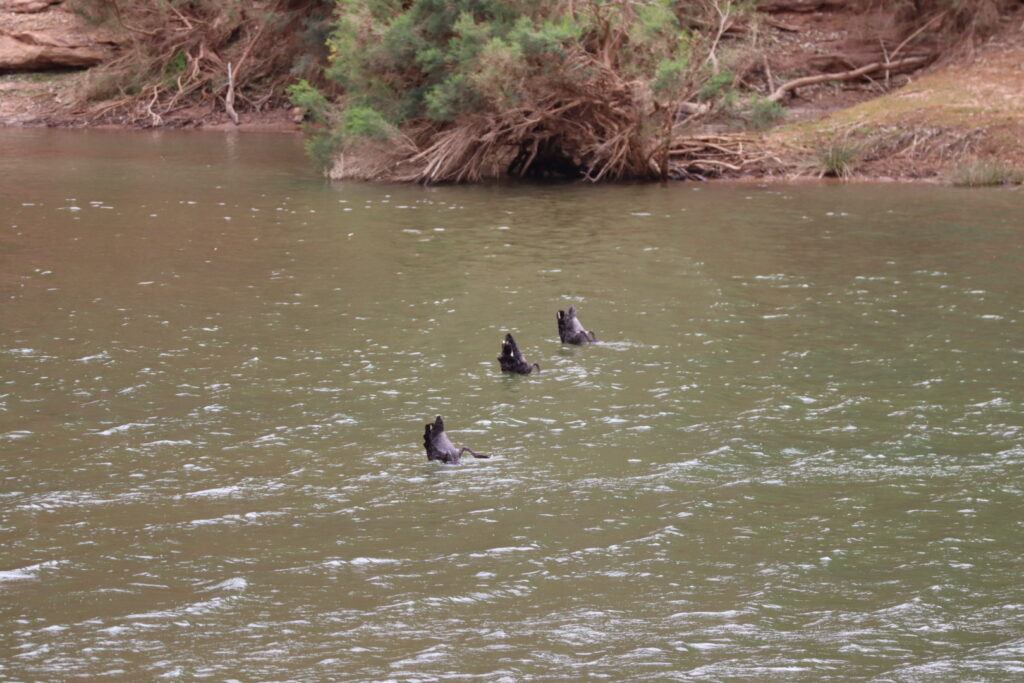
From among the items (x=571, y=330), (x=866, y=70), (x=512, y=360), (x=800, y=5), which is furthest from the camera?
(x=800, y=5)

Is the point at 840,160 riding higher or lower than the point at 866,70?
lower

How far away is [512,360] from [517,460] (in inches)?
93.5

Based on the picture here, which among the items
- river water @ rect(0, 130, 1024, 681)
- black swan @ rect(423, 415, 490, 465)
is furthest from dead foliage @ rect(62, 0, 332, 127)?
black swan @ rect(423, 415, 490, 465)

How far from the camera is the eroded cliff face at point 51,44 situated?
147 ft

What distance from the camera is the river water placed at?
6.73 metres

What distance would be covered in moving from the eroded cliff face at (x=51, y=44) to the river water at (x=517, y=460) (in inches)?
1098

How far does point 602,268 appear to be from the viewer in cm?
1703

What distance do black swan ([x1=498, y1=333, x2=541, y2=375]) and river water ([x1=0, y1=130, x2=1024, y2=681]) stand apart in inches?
13.7

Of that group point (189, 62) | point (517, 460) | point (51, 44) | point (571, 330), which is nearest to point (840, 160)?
point (571, 330)

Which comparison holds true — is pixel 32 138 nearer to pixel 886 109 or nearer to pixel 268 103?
pixel 268 103

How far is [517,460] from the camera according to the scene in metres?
9.54

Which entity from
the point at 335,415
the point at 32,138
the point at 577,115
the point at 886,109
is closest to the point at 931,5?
the point at 886,109

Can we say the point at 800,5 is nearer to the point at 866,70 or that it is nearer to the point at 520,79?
the point at 866,70

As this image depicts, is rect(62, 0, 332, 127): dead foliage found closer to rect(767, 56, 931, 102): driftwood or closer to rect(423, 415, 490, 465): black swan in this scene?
rect(767, 56, 931, 102): driftwood
